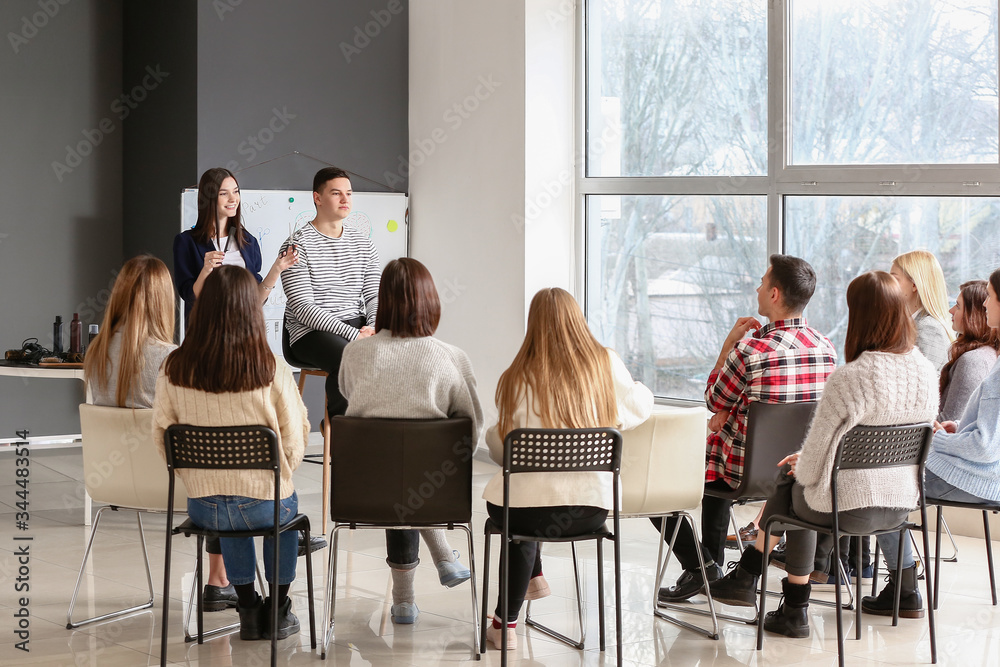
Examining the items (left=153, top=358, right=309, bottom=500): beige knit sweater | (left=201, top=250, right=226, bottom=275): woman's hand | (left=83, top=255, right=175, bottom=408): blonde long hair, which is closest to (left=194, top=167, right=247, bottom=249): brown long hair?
(left=201, top=250, right=226, bottom=275): woman's hand

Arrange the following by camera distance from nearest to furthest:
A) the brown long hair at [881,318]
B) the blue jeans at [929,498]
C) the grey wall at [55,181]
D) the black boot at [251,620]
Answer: the brown long hair at [881,318] → the black boot at [251,620] → the blue jeans at [929,498] → the grey wall at [55,181]

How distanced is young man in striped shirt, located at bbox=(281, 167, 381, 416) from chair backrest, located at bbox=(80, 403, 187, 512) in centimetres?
123

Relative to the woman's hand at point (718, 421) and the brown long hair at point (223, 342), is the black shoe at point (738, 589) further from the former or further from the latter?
the brown long hair at point (223, 342)

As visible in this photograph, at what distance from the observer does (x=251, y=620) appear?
11.4 feet

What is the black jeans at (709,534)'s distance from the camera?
383 cm

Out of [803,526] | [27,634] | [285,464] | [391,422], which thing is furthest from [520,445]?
[27,634]

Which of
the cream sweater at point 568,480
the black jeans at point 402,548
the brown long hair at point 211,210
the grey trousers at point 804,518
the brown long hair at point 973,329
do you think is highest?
the brown long hair at point 211,210

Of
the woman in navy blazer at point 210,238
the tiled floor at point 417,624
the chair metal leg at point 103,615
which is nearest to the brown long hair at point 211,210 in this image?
the woman in navy blazer at point 210,238

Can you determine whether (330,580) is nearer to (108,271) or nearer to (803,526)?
(803,526)

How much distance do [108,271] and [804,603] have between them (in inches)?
205

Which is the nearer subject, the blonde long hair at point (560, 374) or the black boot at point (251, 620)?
the blonde long hair at point (560, 374)

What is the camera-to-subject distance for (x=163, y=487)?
3492mm

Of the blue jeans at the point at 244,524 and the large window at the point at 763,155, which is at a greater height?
the large window at the point at 763,155

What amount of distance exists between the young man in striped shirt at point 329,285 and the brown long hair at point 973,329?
2.31 meters
